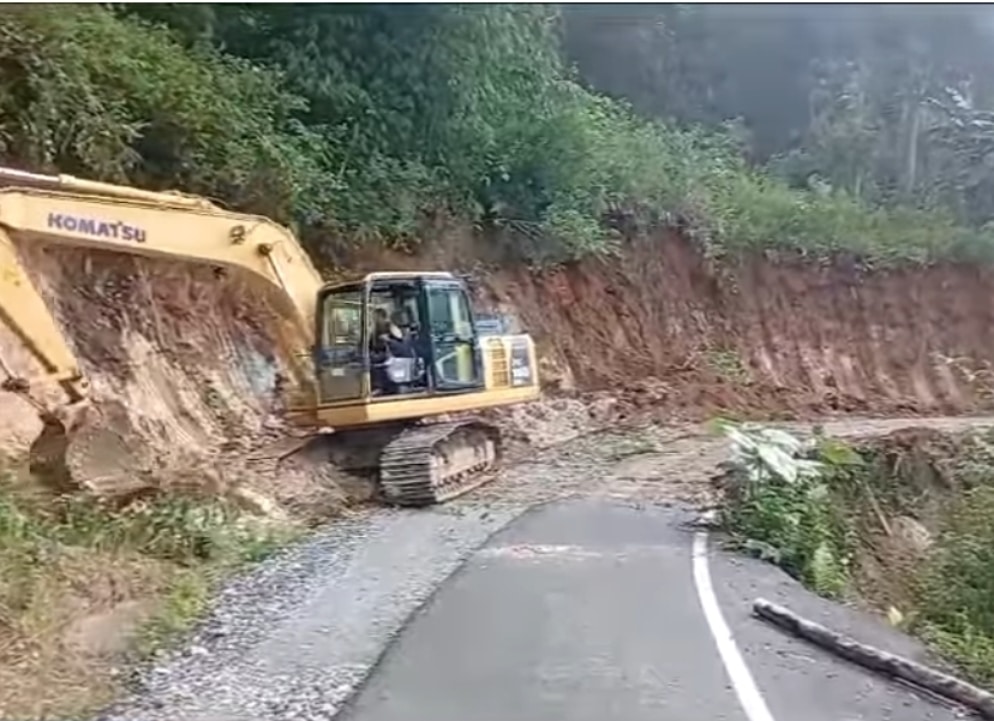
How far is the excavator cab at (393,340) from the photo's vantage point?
28.1ft

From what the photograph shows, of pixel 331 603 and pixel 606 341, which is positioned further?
pixel 606 341

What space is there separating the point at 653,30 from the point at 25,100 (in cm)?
414

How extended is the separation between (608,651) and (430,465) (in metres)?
3.63

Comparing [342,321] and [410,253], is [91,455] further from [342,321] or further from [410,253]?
[410,253]

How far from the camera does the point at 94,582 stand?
5.32 metres

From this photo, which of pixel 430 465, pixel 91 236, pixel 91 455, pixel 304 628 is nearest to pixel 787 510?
pixel 430 465

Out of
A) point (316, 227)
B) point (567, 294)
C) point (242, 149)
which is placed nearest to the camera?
point (242, 149)

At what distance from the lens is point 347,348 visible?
860 cm

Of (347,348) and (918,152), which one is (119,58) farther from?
(918,152)

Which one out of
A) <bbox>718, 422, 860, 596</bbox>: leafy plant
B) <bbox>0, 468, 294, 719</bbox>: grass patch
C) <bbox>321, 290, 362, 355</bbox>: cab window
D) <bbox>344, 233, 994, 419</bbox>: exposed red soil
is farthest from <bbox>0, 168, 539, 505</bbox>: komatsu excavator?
<bbox>344, 233, 994, 419</bbox>: exposed red soil

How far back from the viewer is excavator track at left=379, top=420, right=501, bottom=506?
8.32 metres

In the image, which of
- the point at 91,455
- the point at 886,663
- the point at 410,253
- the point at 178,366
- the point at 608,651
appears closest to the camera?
the point at 608,651

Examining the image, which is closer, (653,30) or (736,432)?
(653,30)

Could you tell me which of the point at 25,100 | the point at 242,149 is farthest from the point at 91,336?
the point at 242,149
